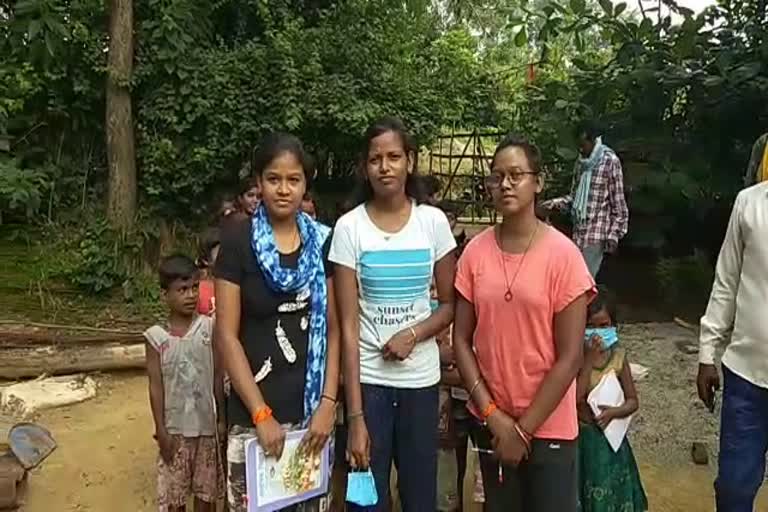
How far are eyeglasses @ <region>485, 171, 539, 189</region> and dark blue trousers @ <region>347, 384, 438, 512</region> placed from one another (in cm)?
70

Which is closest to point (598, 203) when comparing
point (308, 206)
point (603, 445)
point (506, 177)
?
point (308, 206)

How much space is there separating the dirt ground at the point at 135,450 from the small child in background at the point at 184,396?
851 millimetres

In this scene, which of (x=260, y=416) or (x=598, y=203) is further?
(x=598, y=203)

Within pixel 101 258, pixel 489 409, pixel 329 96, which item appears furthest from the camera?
pixel 329 96

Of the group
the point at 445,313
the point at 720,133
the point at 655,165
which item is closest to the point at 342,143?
the point at 655,165

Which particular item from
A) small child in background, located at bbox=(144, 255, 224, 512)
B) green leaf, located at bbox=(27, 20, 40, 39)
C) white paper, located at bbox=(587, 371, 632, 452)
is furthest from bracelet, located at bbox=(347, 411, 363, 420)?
green leaf, located at bbox=(27, 20, 40, 39)

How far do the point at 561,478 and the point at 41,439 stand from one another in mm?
3150

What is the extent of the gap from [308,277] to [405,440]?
2.14 feet

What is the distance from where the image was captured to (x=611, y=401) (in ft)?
11.2

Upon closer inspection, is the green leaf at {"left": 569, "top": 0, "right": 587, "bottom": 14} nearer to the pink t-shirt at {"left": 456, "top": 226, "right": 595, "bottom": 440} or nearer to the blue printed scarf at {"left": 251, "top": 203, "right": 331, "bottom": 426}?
the pink t-shirt at {"left": 456, "top": 226, "right": 595, "bottom": 440}

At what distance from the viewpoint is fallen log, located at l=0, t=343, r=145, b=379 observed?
21.0 feet

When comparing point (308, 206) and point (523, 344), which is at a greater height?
point (308, 206)

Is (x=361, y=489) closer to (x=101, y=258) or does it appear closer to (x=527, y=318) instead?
(x=527, y=318)

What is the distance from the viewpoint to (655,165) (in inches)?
343
